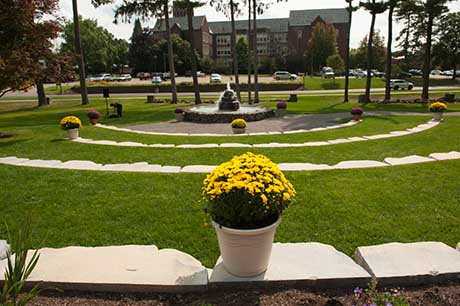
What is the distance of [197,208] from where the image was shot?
17.5ft

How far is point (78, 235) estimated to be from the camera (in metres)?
4.52

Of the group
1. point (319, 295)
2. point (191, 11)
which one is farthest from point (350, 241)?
point (191, 11)

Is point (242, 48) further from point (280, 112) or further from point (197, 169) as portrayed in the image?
point (197, 169)

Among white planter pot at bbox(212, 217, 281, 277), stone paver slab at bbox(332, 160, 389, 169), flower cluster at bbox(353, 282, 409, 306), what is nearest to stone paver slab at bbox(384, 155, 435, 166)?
stone paver slab at bbox(332, 160, 389, 169)

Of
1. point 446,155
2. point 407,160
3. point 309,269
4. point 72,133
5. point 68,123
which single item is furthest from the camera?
point 72,133

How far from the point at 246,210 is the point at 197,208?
2.50 meters

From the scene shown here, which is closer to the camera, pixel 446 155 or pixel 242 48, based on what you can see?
pixel 446 155

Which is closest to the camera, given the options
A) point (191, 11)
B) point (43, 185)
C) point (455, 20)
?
point (43, 185)

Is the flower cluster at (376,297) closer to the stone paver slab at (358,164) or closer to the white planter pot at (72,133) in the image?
the stone paver slab at (358,164)

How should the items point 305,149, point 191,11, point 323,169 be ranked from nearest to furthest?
point 323,169
point 305,149
point 191,11

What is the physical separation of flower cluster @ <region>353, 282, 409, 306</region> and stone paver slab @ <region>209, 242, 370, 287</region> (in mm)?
192

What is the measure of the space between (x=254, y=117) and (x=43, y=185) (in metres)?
13.2

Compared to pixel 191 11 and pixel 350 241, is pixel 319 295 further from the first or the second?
pixel 191 11

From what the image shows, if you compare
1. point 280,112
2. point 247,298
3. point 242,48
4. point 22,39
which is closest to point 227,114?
point 280,112
